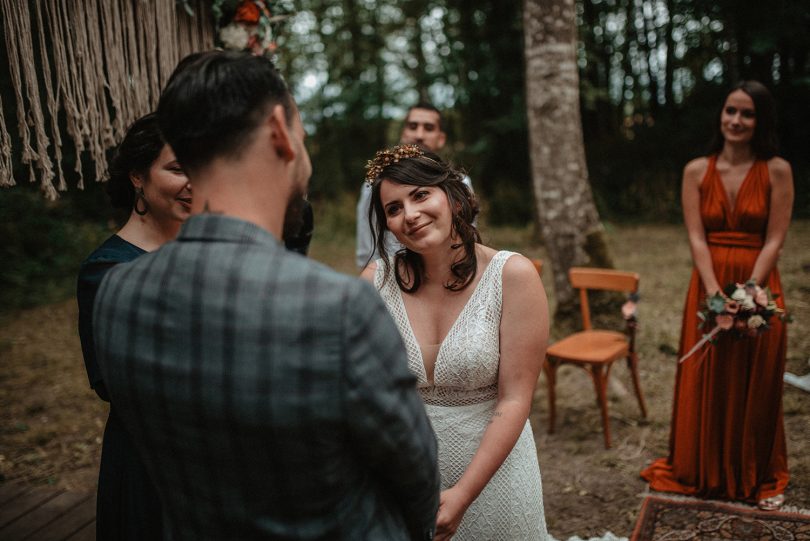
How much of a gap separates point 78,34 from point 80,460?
3.38 m

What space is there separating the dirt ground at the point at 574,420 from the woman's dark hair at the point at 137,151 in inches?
59.9

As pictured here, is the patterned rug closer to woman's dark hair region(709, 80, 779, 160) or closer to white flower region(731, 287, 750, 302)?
white flower region(731, 287, 750, 302)

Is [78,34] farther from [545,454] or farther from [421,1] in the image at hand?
[421,1]

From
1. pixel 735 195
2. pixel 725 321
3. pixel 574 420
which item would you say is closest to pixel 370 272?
pixel 725 321

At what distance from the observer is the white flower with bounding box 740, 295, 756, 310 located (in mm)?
3178

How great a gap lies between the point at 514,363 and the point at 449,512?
1.73ft

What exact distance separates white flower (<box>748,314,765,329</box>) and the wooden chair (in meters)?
1.09

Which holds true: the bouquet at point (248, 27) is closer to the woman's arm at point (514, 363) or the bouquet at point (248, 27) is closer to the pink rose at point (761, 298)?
the woman's arm at point (514, 363)

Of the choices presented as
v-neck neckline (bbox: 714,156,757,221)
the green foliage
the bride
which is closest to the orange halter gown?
v-neck neckline (bbox: 714,156,757,221)

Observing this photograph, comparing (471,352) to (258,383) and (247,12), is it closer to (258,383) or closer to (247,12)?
(258,383)

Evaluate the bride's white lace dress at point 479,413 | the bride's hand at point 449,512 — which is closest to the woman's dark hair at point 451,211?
the bride's white lace dress at point 479,413

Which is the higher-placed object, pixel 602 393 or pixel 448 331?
pixel 448 331

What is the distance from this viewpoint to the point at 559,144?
5.19m

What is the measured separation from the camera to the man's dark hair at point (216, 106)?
1.09 metres
